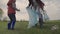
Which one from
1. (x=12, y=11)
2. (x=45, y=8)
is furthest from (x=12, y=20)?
(x=45, y=8)

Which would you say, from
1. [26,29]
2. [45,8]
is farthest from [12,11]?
[45,8]

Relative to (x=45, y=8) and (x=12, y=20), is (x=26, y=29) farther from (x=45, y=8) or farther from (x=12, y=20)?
(x=45, y=8)

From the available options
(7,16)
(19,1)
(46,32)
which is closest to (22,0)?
(19,1)

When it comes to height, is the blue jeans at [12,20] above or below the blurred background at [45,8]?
below

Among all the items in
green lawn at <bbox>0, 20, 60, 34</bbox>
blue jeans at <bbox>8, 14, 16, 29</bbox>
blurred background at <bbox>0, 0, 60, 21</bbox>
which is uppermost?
blurred background at <bbox>0, 0, 60, 21</bbox>

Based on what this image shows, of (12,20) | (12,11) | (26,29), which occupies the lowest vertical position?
(26,29)

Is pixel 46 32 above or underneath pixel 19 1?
underneath

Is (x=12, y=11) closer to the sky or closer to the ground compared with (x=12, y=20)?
closer to the sky

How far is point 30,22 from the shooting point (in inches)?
125

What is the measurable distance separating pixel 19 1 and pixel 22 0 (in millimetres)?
38

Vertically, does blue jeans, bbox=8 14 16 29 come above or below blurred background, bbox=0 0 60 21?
below

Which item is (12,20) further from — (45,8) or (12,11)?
(45,8)

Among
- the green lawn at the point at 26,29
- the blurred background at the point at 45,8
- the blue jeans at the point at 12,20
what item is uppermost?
the blurred background at the point at 45,8

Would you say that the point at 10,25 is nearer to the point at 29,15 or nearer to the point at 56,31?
the point at 29,15
